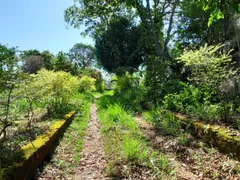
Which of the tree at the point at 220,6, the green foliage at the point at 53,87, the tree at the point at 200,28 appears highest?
the tree at the point at 200,28

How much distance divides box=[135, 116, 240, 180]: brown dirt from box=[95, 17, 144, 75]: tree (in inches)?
626

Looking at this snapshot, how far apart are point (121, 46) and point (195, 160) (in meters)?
18.0

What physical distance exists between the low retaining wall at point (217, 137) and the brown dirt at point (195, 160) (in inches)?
4.1

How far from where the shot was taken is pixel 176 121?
5312 mm

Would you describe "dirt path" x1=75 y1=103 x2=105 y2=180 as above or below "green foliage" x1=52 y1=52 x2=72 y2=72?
below

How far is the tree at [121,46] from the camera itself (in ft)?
66.7

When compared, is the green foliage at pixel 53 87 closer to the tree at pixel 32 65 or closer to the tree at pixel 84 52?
the tree at pixel 32 65

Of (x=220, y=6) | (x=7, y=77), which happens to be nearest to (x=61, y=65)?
(x=7, y=77)

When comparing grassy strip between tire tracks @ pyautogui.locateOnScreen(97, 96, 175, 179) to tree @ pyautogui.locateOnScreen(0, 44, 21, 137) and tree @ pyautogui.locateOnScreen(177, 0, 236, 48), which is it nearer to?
tree @ pyautogui.locateOnScreen(0, 44, 21, 137)

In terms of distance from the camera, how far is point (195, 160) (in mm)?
3596

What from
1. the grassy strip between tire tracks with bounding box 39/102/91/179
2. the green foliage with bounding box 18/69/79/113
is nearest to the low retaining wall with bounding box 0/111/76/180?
the grassy strip between tire tracks with bounding box 39/102/91/179

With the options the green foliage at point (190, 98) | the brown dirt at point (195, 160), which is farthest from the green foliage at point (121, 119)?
the green foliage at point (190, 98)

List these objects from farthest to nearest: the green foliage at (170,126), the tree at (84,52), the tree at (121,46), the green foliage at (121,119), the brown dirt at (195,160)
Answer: the tree at (84,52), the tree at (121,46), the green foliage at (121,119), the green foliage at (170,126), the brown dirt at (195,160)

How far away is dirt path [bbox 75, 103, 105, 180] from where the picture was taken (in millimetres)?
3451
